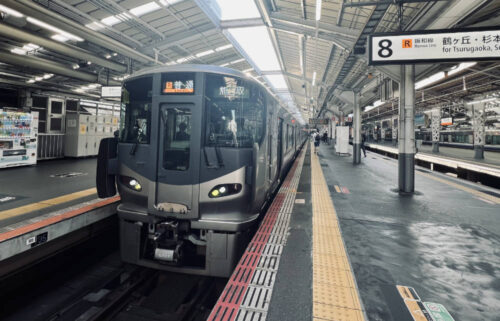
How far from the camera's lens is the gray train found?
9.94ft

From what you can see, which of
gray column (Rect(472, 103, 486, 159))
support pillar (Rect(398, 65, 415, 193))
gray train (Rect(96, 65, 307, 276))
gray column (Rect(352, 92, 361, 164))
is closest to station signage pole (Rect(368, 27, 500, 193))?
support pillar (Rect(398, 65, 415, 193))

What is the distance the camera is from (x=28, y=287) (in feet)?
11.8

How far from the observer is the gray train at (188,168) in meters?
3.03

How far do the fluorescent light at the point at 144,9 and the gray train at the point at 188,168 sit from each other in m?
7.11

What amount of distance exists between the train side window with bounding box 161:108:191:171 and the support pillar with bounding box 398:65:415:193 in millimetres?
6227

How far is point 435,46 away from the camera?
4430 mm

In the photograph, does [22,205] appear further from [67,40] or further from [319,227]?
[67,40]

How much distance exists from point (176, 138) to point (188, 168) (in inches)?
17.4

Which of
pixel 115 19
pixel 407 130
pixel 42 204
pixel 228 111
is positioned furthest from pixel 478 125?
pixel 42 204

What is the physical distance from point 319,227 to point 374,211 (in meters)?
1.82

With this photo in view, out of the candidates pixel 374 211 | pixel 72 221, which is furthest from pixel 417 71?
pixel 72 221

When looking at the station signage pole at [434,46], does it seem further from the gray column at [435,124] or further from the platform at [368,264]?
the gray column at [435,124]

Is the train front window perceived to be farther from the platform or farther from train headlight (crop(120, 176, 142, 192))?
the platform

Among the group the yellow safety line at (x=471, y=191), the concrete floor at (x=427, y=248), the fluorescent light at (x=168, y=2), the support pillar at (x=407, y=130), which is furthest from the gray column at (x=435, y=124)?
the fluorescent light at (x=168, y=2)
